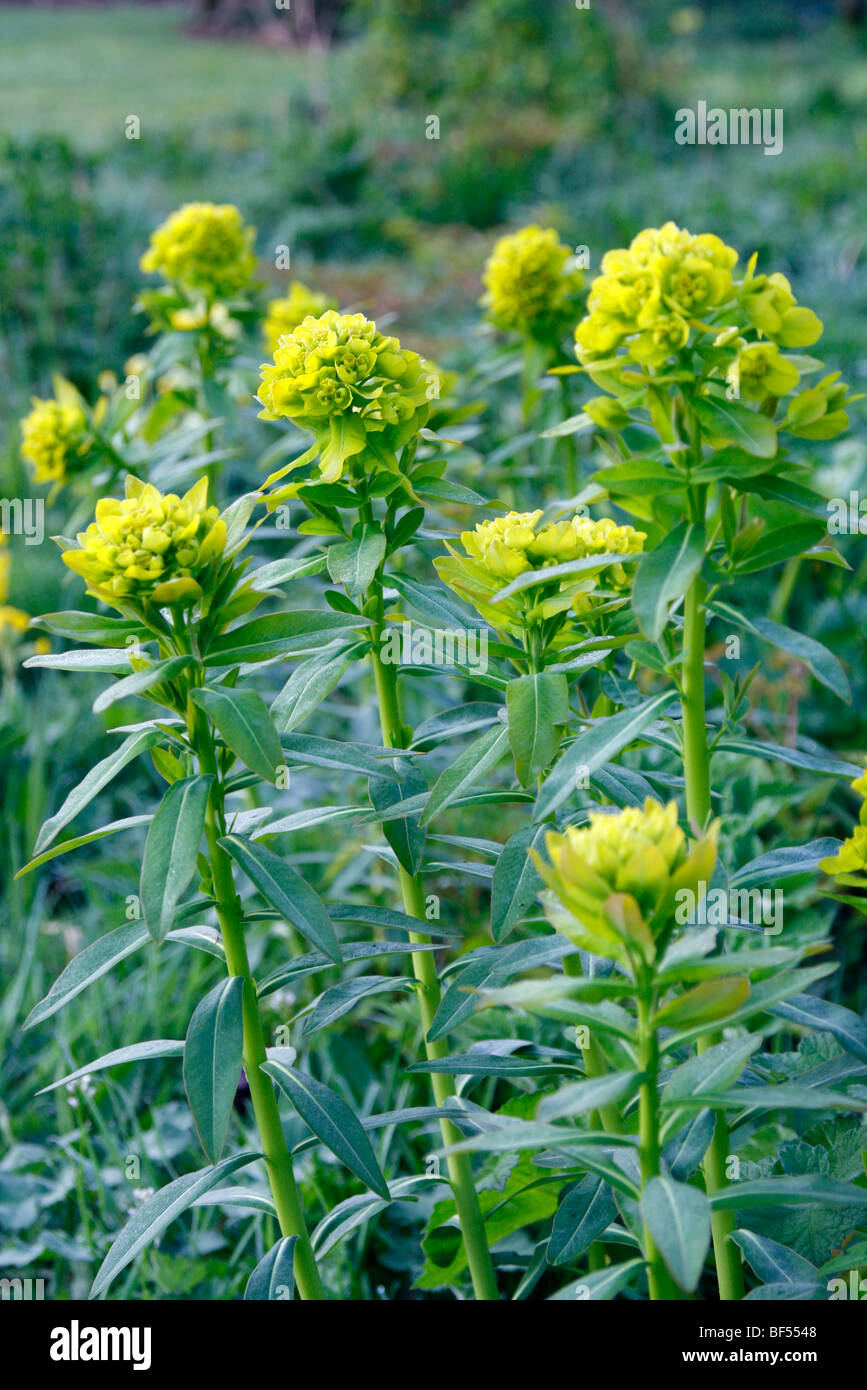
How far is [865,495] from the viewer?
11.7ft

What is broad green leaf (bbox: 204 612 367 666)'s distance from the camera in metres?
1.22

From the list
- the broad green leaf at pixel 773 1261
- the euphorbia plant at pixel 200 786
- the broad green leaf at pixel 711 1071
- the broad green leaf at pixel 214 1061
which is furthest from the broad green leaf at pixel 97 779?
the broad green leaf at pixel 773 1261

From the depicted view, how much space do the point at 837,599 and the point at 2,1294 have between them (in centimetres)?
243

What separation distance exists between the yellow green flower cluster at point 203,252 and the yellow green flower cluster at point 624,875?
1.94 meters

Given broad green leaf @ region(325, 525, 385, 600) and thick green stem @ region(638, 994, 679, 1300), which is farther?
broad green leaf @ region(325, 525, 385, 600)

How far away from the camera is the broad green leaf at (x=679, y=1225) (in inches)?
35.2

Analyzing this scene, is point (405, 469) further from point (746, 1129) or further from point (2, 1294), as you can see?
point (2, 1294)

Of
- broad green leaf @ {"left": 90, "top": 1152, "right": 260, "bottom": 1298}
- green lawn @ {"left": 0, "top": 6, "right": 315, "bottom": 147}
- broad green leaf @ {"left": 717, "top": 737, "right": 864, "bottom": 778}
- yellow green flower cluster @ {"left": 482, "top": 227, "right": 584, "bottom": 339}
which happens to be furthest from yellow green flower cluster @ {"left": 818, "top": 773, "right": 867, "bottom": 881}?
green lawn @ {"left": 0, "top": 6, "right": 315, "bottom": 147}

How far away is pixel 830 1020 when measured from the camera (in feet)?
4.19

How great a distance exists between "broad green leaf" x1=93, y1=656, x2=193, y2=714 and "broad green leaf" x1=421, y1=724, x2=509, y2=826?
11.7 inches

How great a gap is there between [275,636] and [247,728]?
136 mm

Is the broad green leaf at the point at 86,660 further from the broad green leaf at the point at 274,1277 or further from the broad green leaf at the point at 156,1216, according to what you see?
the broad green leaf at the point at 274,1277

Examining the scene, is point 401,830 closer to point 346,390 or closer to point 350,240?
point 346,390

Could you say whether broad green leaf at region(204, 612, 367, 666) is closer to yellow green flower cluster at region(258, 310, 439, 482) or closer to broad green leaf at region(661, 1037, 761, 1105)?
yellow green flower cluster at region(258, 310, 439, 482)
